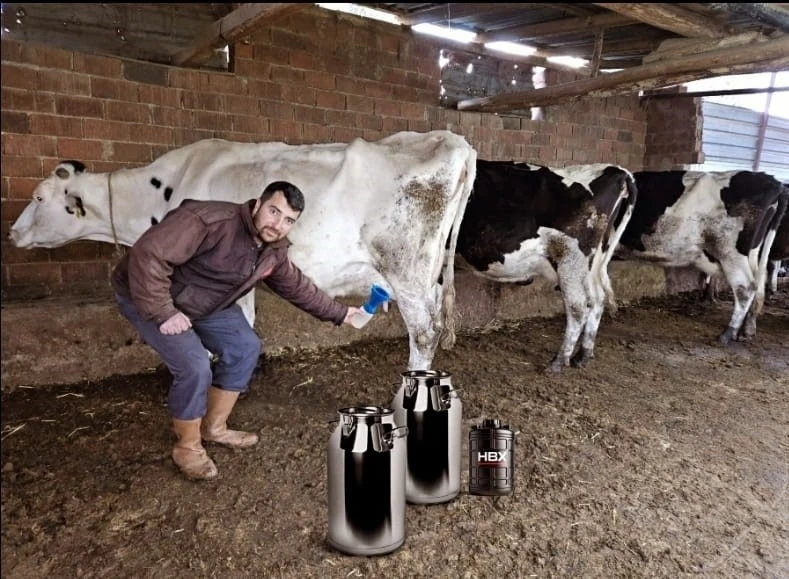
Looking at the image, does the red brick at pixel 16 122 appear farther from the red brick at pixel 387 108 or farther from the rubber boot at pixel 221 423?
the red brick at pixel 387 108

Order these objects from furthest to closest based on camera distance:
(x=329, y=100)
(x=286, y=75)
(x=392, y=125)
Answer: (x=392, y=125) < (x=329, y=100) < (x=286, y=75)

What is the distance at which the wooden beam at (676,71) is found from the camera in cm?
402

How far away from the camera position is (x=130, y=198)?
443cm

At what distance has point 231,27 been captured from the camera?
4.11 meters

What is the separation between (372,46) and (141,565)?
5.33m

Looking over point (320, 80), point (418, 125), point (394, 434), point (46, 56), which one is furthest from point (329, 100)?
point (394, 434)

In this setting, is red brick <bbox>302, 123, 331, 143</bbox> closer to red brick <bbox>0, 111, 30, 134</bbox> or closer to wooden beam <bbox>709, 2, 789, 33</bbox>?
red brick <bbox>0, 111, 30, 134</bbox>

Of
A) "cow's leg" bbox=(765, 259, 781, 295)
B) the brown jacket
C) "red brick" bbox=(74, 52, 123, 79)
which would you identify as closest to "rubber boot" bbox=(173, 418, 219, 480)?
the brown jacket

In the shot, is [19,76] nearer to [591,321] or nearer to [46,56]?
[46,56]

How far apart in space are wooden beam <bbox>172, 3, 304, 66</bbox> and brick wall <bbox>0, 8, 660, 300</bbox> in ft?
0.86

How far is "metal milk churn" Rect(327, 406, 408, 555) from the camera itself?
2242 millimetres

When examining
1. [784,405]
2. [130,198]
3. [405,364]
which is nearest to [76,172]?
[130,198]

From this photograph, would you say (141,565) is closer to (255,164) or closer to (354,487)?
(354,487)

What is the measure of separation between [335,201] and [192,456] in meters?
1.91
